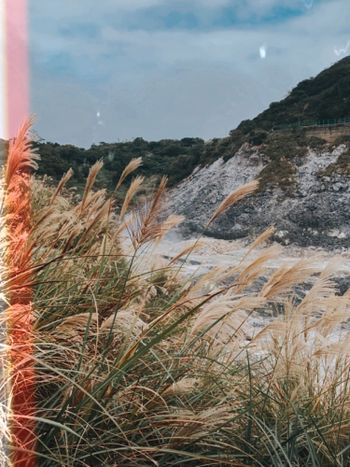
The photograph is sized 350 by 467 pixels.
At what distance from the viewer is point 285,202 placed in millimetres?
24422

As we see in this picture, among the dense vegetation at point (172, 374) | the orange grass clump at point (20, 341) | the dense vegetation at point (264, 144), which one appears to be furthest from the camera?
the dense vegetation at point (264, 144)

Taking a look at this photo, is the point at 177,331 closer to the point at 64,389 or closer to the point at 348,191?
the point at 64,389

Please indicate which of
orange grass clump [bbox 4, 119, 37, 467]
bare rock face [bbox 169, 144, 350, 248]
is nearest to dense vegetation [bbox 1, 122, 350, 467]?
orange grass clump [bbox 4, 119, 37, 467]

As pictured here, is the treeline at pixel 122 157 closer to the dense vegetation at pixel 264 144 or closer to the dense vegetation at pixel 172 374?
the dense vegetation at pixel 264 144

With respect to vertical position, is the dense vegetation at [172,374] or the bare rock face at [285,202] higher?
the dense vegetation at [172,374]

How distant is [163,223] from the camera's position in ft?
7.66

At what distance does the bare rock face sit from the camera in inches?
861

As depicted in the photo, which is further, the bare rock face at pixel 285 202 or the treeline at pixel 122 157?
the bare rock face at pixel 285 202

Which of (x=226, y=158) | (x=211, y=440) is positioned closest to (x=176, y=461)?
(x=211, y=440)

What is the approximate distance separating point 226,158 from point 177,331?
2802 centimetres

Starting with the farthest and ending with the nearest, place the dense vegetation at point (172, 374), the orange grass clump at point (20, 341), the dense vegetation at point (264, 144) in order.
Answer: the dense vegetation at point (264, 144), the dense vegetation at point (172, 374), the orange grass clump at point (20, 341)

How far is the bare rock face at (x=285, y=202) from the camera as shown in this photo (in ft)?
71.7

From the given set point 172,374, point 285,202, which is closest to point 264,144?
point 285,202

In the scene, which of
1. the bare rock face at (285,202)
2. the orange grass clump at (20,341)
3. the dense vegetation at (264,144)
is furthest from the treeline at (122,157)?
the orange grass clump at (20,341)
